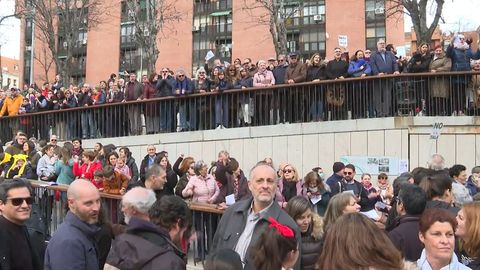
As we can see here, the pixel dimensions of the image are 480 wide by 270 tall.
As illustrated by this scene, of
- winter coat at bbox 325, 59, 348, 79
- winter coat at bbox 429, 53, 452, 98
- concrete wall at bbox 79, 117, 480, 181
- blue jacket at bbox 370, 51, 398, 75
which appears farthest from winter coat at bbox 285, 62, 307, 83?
winter coat at bbox 429, 53, 452, 98

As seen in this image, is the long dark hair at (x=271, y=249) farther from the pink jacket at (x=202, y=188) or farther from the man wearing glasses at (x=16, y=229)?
the pink jacket at (x=202, y=188)

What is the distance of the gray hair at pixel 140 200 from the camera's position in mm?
4543

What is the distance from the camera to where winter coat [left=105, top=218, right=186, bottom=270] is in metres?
3.98

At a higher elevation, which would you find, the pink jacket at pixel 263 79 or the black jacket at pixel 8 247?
the pink jacket at pixel 263 79

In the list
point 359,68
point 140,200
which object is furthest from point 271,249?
point 359,68

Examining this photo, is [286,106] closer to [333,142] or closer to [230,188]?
[333,142]

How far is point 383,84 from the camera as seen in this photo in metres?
14.3

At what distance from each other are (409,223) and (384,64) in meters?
9.79

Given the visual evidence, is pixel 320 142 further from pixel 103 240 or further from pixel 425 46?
pixel 103 240

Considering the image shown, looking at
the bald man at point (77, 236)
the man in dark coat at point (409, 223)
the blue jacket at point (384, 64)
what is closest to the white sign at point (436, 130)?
the blue jacket at point (384, 64)

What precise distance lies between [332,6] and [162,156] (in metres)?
37.4

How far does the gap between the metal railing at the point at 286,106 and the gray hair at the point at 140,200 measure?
34.4 ft

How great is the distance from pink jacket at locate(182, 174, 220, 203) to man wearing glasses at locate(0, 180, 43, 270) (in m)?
5.10

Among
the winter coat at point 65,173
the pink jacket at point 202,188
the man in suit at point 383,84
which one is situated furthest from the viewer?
the man in suit at point 383,84
